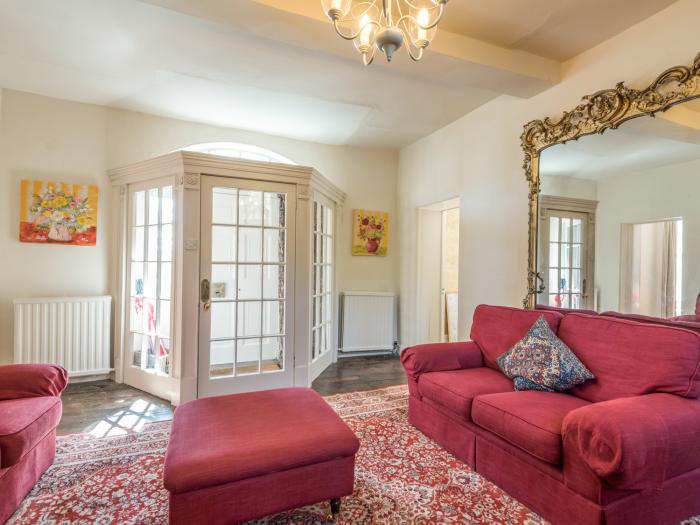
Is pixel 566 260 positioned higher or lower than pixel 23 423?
higher

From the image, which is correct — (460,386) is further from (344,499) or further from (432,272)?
(432,272)

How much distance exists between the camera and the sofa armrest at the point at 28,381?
1.90 m

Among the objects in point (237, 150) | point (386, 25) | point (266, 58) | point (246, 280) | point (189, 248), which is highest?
point (266, 58)

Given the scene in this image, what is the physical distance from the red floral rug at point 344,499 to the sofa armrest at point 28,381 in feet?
1.51

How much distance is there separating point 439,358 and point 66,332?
3.28 meters

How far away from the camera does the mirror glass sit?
6.81 ft

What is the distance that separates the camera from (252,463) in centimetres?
145

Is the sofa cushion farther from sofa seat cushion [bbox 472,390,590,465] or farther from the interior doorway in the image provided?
the interior doorway

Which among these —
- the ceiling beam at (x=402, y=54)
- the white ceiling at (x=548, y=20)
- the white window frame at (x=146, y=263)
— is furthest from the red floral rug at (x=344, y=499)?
the white ceiling at (x=548, y=20)

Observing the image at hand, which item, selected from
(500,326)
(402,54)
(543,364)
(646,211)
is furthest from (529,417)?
(402,54)

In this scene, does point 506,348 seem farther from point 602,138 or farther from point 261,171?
point 261,171

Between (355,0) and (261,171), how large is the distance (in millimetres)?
1543

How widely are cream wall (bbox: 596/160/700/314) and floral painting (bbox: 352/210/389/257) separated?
103 inches

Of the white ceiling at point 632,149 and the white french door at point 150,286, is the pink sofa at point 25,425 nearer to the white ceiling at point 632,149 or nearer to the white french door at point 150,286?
the white french door at point 150,286
